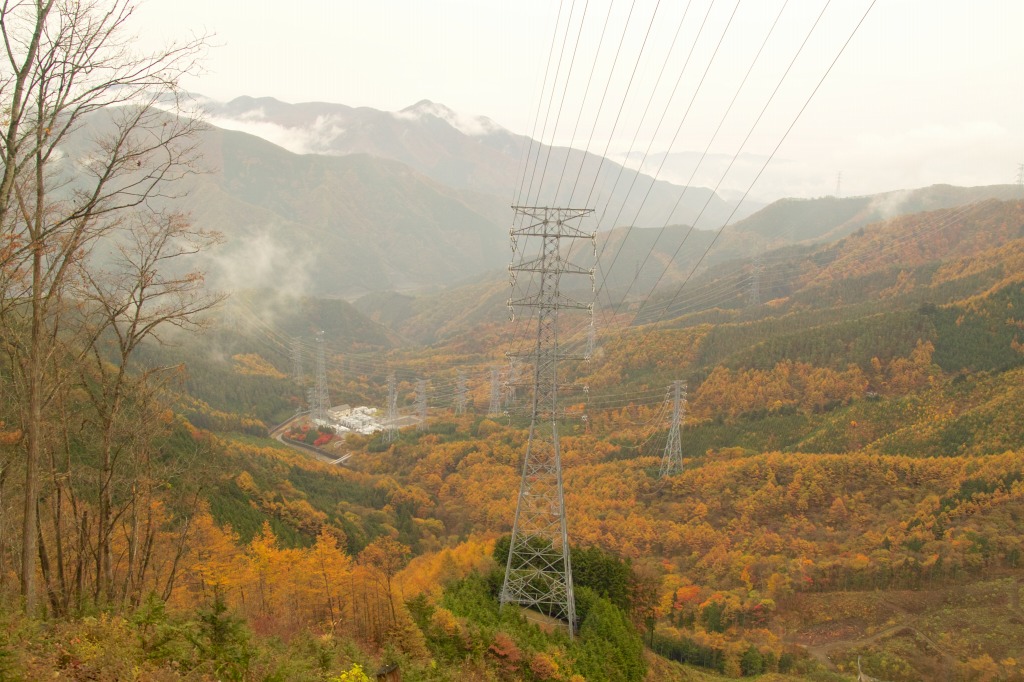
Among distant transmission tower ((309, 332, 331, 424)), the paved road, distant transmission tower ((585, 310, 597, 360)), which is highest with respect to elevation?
distant transmission tower ((585, 310, 597, 360))

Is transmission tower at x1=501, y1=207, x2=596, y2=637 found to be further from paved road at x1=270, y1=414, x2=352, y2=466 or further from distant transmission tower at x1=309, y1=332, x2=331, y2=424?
distant transmission tower at x1=309, y1=332, x2=331, y2=424

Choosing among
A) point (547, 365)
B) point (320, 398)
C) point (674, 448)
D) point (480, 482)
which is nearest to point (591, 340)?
point (674, 448)

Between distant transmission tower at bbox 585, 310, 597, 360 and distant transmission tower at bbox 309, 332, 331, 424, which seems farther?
distant transmission tower at bbox 309, 332, 331, 424

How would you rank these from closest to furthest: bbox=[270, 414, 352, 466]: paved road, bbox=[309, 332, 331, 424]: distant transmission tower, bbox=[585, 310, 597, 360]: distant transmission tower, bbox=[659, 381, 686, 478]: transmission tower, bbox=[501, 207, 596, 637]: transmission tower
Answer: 1. bbox=[501, 207, 596, 637]: transmission tower
2. bbox=[585, 310, 597, 360]: distant transmission tower
3. bbox=[659, 381, 686, 478]: transmission tower
4. bbox=[270, 414, 352, 466]: paved road
5. bbox=[309, 332, 331, 424]: distant transmission tower

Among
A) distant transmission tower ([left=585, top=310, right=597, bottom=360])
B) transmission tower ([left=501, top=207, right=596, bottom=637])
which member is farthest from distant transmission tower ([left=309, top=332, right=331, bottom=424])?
transmission tower ([left=501, top=207, right=596, bottom=637])

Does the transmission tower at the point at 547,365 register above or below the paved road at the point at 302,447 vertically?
above

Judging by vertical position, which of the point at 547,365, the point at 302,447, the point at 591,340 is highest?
the point at 547,365

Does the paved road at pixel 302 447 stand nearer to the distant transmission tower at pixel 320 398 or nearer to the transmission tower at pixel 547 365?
the distant transmission tower at pixel 320 398

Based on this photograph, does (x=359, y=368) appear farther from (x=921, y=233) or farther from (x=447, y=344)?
(x=921, y=233)

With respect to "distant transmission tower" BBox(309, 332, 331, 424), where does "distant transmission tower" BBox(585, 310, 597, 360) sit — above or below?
above

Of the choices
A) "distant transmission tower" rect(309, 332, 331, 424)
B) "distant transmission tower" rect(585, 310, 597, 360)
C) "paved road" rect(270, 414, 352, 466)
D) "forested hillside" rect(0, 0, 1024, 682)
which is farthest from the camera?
"distant transmission tower" rect(309, 332, 331, 424)

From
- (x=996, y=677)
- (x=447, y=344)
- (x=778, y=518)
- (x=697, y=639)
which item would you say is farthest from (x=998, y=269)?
(x=447, y=344)

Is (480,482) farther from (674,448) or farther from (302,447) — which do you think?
(302,447)

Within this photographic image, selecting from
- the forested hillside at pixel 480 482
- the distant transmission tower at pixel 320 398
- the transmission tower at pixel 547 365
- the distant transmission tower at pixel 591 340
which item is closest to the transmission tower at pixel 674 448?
the forested hillside at pixel 480 482
